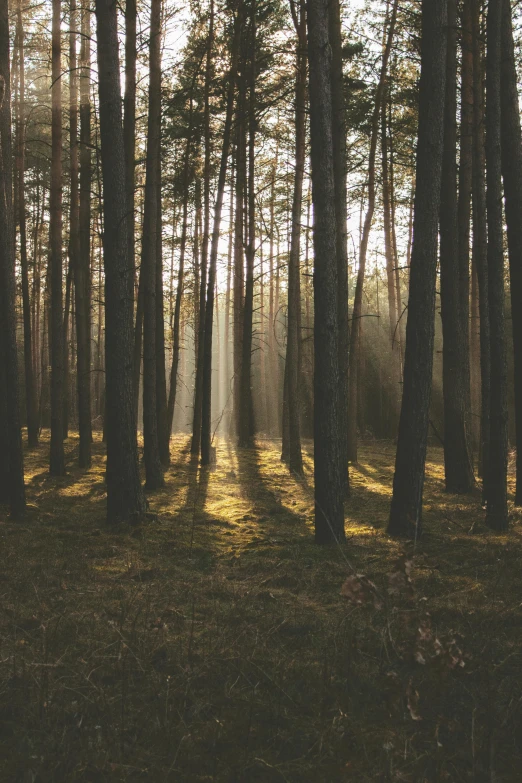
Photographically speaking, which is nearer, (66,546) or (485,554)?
(485,554)

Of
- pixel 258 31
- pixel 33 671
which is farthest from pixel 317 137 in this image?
pixel 258 31

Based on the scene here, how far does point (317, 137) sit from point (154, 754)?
21.4 ft

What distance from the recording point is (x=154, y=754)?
288 centimetres

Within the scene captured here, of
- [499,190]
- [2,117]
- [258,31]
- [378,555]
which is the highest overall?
[258,31]

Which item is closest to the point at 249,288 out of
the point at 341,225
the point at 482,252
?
the point at 341,225

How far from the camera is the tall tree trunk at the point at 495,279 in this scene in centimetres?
789

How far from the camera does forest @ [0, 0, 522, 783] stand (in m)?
3.04

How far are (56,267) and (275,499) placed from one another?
6.47 meters

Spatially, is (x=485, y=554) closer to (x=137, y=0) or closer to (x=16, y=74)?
(x=137, y=0)

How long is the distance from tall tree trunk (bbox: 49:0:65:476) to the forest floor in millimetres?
5333

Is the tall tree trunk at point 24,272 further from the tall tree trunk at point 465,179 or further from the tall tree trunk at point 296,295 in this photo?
the tall tree trunk at point 465,179

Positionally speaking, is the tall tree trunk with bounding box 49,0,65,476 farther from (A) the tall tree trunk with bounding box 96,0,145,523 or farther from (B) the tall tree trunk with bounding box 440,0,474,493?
(B) the tall tree trunk with bounding box 440,0,474,493

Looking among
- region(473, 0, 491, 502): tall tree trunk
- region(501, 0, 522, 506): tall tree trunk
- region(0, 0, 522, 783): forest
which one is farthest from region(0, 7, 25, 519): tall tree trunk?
region(473, 0, 491, 502): tall tree trunk

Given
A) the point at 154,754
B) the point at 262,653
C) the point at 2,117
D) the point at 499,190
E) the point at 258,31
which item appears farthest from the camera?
the point at 258,31
